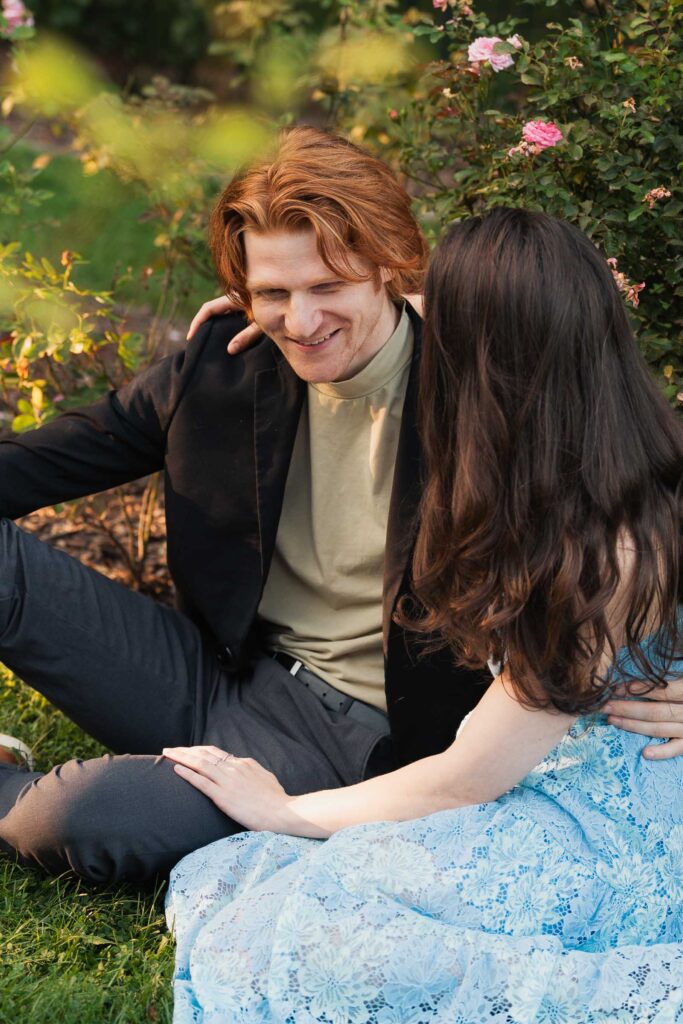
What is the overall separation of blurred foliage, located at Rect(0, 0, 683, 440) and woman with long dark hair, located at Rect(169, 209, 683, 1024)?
708 mm

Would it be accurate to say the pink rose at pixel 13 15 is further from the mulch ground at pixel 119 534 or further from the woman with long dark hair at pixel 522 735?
the woman with long dark hair at pixel 522 735

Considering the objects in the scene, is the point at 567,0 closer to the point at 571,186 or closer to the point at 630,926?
the point at 571,186

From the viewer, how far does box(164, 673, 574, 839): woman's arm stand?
7.10 feet

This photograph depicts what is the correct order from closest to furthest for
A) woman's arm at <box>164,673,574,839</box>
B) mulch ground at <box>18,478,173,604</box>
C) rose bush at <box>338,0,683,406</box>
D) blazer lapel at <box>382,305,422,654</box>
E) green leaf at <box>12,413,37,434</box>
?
woman's arm at <box>164,673,574,839</box>, blazer lapel at <box>382,305,422,654</box>, rose bush at <box>338,0,683,406</box>, green leaf at <box>12,413,37,434</box>, mulch ground at <box>18,478,173,604</box>

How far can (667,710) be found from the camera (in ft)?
7.44

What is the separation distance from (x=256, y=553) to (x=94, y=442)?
0.41 meters

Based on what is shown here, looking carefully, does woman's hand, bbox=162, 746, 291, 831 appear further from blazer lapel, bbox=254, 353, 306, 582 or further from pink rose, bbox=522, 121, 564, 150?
pink rose, bbox=522, 121, 564, 150

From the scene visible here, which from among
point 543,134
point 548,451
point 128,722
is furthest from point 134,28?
point 548,451

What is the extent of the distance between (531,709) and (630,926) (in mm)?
408

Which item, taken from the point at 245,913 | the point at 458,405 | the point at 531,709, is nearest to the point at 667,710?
the point at 531,709

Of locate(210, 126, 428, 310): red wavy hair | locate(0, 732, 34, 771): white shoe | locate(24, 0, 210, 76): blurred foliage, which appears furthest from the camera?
locate(24, 0, 210, 76): blurred foliage

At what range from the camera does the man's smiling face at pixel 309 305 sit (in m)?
2.45

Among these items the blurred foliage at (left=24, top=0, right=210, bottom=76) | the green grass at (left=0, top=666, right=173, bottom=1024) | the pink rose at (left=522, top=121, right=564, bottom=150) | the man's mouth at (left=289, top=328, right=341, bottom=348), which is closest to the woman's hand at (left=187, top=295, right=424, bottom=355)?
the man's mouth at (left=289, top=328, right=341, bottom=348)

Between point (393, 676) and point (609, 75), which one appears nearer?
point (393, 676)
